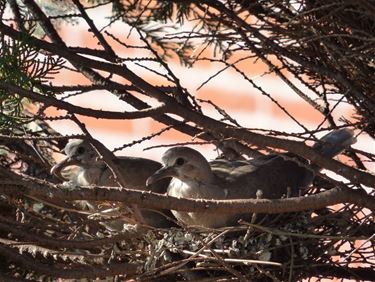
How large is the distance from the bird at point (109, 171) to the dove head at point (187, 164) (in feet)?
0.32

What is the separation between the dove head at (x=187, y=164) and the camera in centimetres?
227

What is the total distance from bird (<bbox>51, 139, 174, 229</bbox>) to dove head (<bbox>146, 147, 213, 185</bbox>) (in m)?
0.10

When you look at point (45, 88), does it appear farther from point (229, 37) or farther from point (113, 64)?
point (229, 37)

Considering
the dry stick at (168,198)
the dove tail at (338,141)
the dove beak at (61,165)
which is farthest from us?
the dove beak at (61,165)

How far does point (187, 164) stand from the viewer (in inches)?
90.0

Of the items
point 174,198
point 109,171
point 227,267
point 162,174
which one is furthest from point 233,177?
point 174,198

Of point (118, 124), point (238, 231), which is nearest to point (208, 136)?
point (238, 231)

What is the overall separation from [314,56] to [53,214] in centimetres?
73

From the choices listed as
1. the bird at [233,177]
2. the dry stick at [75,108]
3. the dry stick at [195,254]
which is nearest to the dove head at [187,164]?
the bird at [233,177]

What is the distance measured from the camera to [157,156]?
3561 mm

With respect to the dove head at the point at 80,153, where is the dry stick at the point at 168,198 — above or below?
below

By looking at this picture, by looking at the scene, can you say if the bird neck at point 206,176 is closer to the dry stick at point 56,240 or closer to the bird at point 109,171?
the bird at point 109,171

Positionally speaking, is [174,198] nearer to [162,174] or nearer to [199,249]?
[199,249]

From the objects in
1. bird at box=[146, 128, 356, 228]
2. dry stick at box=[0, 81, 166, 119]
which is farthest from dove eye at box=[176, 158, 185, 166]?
dry stick at box=[0, 81, 166, 119]
